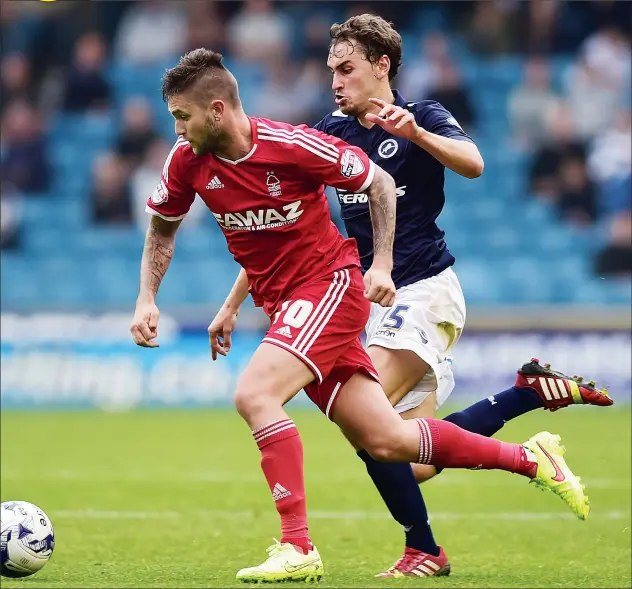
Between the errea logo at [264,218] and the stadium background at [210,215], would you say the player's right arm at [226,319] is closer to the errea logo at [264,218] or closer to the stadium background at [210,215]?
the errea logo at [264,218]

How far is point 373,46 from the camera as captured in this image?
244 inches

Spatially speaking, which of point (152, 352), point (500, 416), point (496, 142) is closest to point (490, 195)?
point (496, 142)

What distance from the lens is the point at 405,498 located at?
5.89 meters

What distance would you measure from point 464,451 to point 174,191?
5.64 ft

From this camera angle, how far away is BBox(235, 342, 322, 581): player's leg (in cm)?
521

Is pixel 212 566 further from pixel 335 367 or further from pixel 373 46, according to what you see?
pixel 373 46

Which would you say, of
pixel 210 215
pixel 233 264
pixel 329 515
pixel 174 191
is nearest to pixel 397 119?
pixel 174 191

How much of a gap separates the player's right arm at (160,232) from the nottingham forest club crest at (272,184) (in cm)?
37

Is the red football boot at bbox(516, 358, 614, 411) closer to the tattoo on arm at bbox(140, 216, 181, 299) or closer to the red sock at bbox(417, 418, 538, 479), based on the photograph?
the red sock at bbox(417, 418, 538, 479)

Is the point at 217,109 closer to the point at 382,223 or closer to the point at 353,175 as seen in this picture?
the point at 353,175

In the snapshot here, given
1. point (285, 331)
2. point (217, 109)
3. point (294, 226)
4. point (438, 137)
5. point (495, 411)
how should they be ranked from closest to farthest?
point (217, 109)
point (285, 331)
point (294, 226)
point (438, 137)
point (495, 411)

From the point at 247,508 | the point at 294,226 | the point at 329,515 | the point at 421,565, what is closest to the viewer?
the point at 294,226

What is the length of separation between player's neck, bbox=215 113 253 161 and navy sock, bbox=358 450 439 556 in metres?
1.55

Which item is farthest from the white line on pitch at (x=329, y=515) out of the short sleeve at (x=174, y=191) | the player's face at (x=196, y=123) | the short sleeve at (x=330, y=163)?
the player's face at (x=196, y=123)
